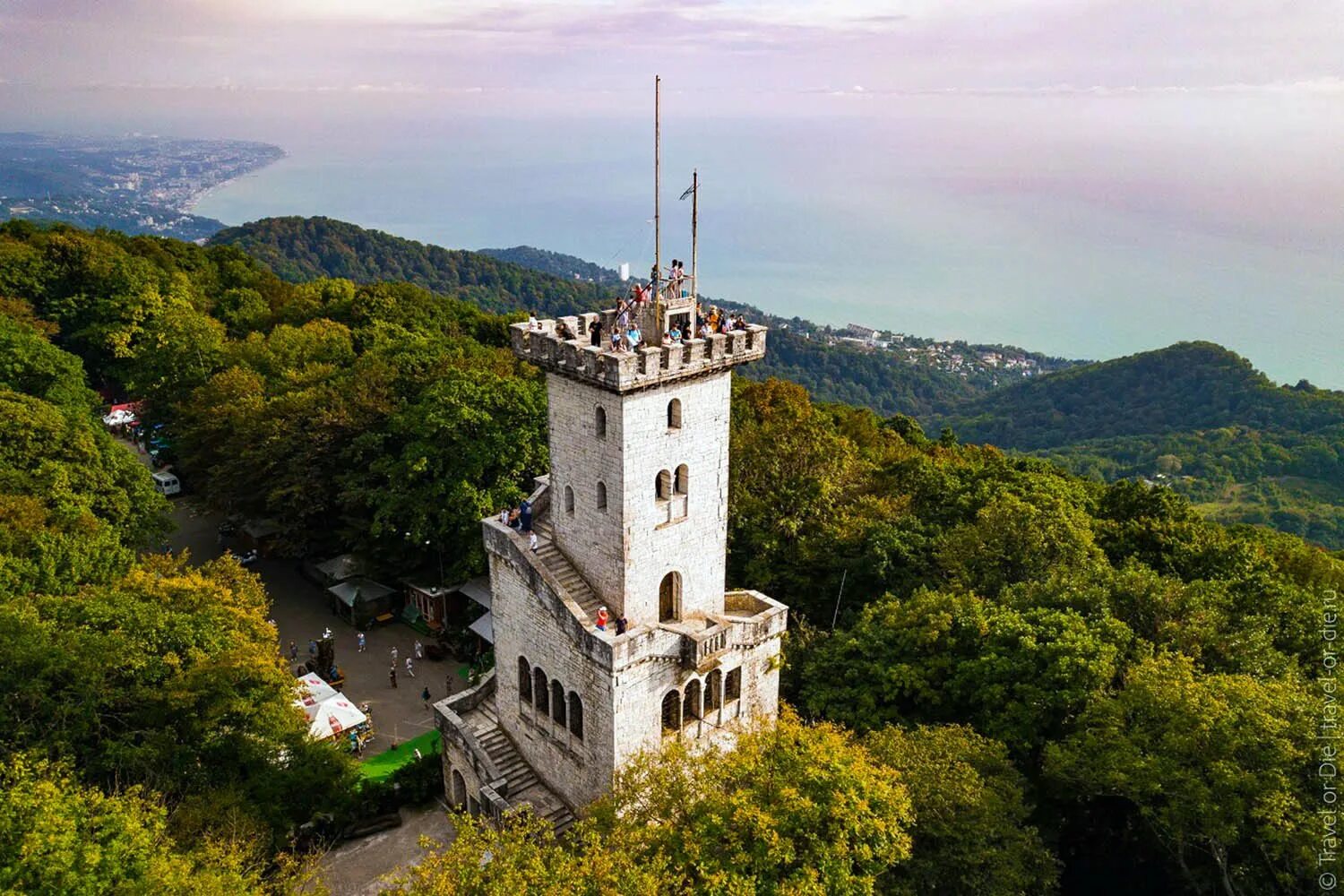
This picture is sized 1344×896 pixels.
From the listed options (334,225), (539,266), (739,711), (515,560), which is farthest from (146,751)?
(539,266)

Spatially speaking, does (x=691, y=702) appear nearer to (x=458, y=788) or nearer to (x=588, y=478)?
(x=588, y=478)

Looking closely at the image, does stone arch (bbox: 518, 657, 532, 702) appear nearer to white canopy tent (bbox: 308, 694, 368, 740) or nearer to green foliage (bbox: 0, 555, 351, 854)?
green foliage (bbox: 0, 555, 351, 854)

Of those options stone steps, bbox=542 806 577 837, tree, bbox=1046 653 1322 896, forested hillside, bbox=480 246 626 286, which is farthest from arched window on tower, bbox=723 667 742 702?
forested hillside, bbox=480 246 626 286

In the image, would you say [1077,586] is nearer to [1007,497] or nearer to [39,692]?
[1007,497]

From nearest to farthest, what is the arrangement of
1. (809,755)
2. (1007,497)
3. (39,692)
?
(809,755), (39,692), (1007,497)

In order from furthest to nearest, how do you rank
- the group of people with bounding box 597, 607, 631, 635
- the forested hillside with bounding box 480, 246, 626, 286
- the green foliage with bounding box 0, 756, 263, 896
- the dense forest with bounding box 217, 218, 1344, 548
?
1. the forested hillside with bounding box 480, 246, 626, 286
2. the dense forest with bounding box 217, 218, 1344, 548
3. the group of people with bounding box 597, 607, 631, 635
4. the green foliage with bounding box 0, 756, 263, 896

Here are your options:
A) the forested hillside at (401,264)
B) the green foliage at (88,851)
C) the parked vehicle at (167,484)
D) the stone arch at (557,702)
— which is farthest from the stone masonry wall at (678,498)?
the forested hillside at (401,264)

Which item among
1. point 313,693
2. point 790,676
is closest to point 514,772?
point 790,676
